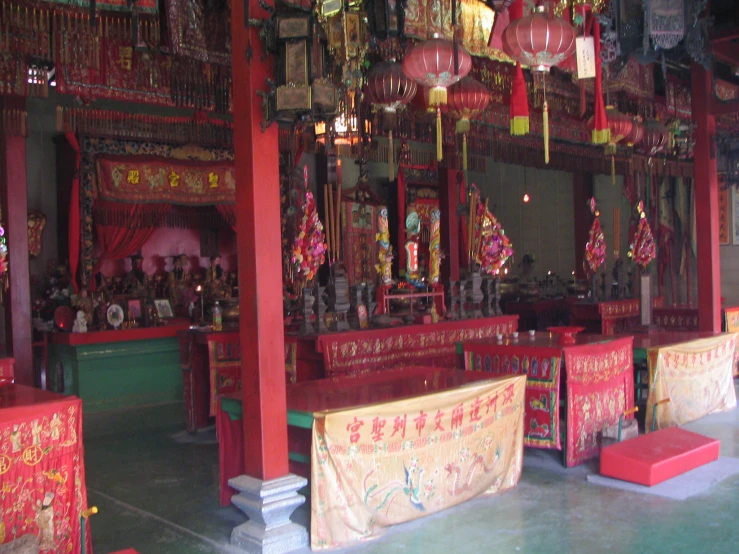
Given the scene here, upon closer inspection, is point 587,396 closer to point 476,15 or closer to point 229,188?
point 476,15

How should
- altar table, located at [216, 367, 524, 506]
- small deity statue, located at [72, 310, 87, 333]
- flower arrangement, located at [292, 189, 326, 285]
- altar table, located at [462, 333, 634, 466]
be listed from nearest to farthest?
altar table, located at [216, 367, 524, 506] < altar table, located at [462, 333, 634, 466] < flower arrangement, located at [292, 189, 326, 285] < small deity statue, located at [72, 310, 87, 333]

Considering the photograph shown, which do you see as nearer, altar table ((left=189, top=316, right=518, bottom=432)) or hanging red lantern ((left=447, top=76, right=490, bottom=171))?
hanging red lantern ((left=447, top=76, right=490, bottom=171))

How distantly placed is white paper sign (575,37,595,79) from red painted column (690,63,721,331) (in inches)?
112

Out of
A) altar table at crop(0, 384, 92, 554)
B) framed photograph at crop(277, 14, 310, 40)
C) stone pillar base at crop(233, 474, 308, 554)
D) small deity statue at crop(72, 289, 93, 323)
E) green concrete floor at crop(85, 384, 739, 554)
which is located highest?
framed photograph at crop(277, 14, 310, 40)

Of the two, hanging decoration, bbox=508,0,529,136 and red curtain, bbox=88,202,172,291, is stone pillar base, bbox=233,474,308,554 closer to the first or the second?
hanging decoration, bbox=508,0,529,136

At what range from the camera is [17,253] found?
18.7 ft

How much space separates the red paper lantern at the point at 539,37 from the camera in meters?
4.04

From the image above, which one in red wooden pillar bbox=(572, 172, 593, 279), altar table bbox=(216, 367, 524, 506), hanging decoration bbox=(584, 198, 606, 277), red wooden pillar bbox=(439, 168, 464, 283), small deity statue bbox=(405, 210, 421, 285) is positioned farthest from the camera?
red wooden pillar bbox=(572, 172, 593, 279)

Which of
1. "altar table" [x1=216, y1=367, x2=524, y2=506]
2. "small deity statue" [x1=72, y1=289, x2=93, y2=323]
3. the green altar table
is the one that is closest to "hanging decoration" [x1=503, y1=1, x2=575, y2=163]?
"altar table" [x1=216, y1=367, x2=524, y2=506]

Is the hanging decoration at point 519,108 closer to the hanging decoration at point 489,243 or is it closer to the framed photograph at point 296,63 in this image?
the framed photograph at point 296,63

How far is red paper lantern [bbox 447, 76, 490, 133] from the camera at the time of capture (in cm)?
523

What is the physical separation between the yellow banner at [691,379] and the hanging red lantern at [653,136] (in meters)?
1.84

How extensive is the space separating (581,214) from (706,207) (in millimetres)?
4154

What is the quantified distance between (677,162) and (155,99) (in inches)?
303
